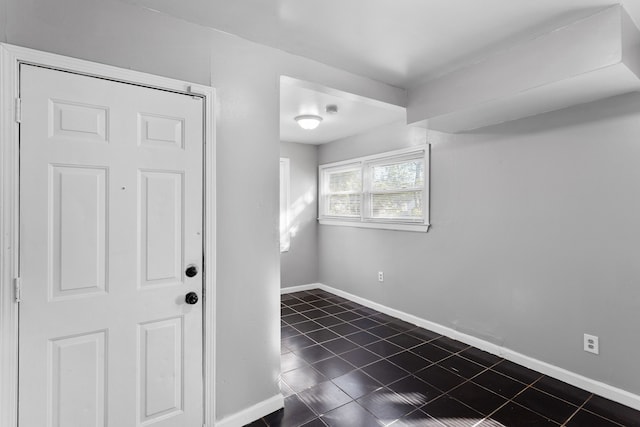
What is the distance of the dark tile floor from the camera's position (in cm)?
207

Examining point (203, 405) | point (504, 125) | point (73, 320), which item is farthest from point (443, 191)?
point (73, 320)

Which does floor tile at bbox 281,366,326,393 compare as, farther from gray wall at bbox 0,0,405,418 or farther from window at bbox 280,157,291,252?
window at bbox 280,157,291,252

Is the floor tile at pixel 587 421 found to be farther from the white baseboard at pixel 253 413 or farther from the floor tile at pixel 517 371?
the white baseboard at pixel 253 413

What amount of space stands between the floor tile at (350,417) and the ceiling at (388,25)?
2449mm

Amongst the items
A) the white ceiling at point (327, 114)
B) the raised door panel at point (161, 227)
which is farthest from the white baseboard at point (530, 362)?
the raised door panel at point (161, 227)

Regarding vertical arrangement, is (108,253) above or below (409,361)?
above

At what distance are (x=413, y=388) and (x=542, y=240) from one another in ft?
5.32

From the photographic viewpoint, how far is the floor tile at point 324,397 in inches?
86.9

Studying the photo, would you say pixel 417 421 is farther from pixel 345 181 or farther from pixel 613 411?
pixel 345 181

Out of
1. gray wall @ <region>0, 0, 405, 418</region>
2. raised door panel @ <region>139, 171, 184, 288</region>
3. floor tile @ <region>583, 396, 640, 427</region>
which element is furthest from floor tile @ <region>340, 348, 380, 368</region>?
raised door panel @ <region>139, 171, 184, 288</region>

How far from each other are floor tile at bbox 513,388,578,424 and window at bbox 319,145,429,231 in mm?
1771

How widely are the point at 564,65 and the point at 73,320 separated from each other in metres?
2.99

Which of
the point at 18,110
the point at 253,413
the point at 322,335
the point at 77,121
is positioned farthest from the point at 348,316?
the point at 18,110

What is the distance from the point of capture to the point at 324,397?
2324mm
